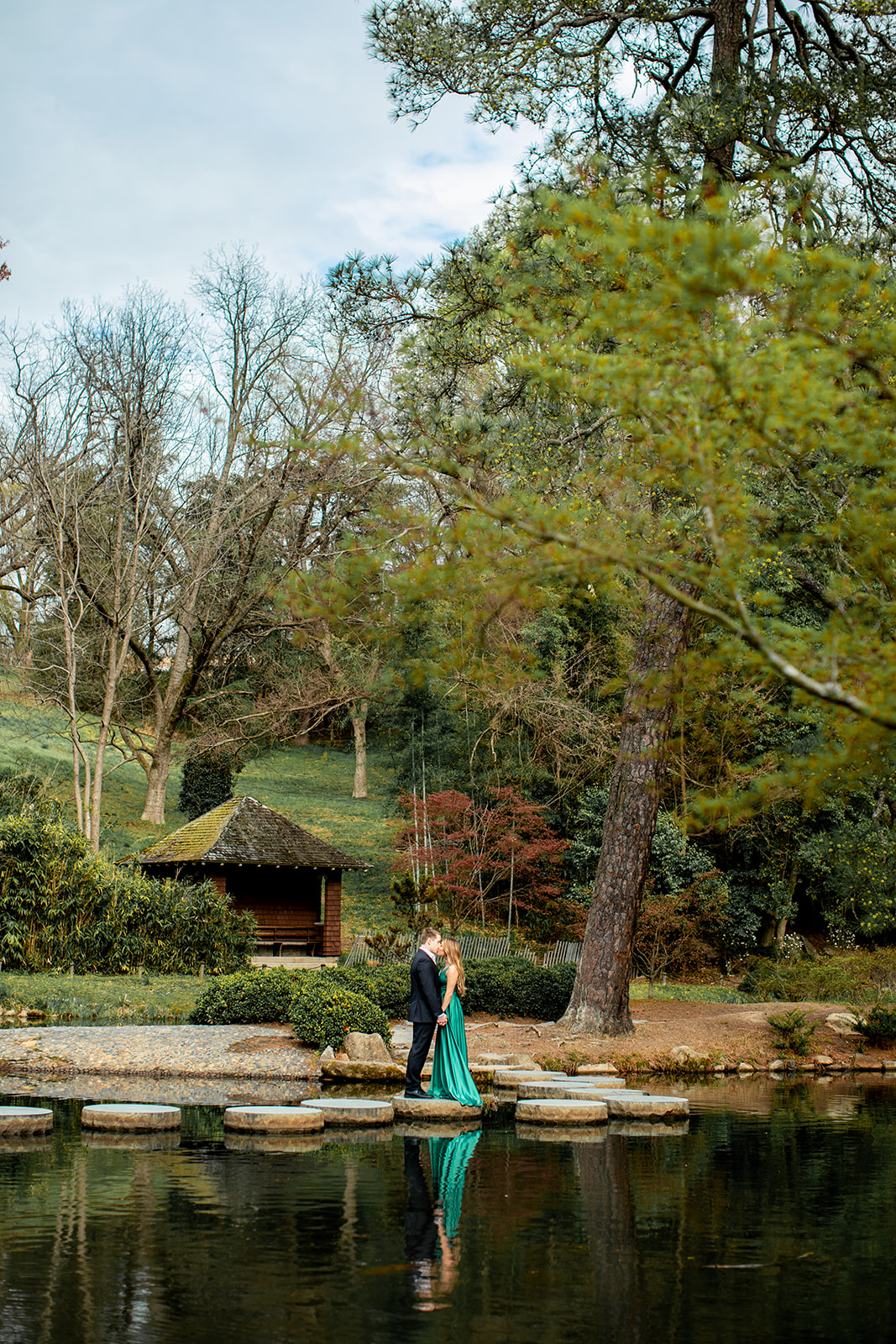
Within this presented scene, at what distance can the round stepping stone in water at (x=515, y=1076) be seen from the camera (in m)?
11.8

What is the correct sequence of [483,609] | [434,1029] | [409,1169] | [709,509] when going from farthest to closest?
[434,1029] → [409,1169] → [483,609] → [709,509]

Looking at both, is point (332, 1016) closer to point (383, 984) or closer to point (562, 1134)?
point (383, 984)

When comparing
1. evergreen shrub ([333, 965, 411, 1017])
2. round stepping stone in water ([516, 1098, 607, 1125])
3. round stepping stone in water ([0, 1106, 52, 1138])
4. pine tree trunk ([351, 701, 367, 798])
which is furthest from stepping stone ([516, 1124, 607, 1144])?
pine tree trunk ([351, 701, 367, 798])

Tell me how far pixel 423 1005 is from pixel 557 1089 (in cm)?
177

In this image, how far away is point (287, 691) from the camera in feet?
109

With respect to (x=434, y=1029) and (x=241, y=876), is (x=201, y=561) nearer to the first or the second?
(x=241, y=876)

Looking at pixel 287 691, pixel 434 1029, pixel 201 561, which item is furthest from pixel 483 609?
pixel 287 691

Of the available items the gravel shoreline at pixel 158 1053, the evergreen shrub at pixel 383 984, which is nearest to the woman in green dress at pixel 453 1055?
the gravel shoreline at pixel 158 1053

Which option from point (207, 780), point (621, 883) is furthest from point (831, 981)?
point (207, 780)

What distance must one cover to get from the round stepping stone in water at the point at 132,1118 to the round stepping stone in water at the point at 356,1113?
112 centimetres

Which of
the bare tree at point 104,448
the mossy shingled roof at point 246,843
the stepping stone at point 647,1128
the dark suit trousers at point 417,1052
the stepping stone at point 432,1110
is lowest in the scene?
the stepping stone at point 647,1128

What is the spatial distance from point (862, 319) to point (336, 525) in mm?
25353

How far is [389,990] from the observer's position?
15164 millimetres

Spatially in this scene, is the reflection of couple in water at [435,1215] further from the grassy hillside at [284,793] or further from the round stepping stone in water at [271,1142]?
the grassy hillside at [284,793]
